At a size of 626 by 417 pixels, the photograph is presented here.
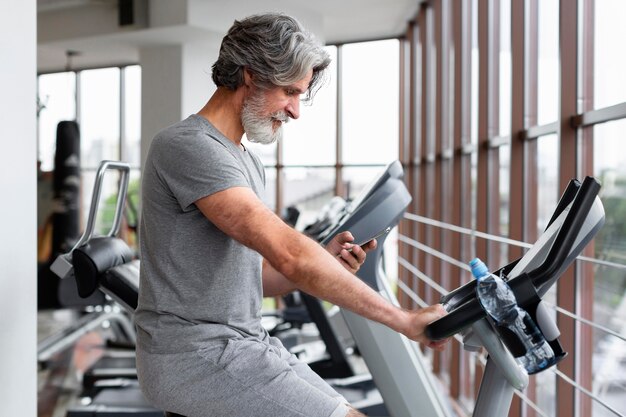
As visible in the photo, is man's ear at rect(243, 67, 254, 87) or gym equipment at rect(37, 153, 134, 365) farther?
gym equipment at rect(37, 153, 134, 365)

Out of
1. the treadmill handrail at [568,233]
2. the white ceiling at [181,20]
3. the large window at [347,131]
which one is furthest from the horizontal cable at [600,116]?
the large window at [347,131]

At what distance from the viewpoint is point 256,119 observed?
1.61m

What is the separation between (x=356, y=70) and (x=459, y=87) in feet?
11.8

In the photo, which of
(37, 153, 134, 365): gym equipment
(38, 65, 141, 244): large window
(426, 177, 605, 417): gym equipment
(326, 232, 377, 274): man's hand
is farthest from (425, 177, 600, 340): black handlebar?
(38, 65, 141, 244): large window

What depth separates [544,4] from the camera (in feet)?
10.9

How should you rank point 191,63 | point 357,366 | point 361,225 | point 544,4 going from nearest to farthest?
point 361,225 < point 544,4 < point 357,366 < point 191,63

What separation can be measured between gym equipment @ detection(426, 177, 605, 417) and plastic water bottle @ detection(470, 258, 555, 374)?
10 millimetres

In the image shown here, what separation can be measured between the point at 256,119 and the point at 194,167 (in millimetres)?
222

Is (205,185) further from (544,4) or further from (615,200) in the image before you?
(544,4)

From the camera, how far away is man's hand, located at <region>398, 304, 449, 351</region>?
124 centimetres

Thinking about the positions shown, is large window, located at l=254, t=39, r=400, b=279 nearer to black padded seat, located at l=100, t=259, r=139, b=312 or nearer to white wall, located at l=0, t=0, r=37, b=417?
black padded seat, located at l=100, t=259, r=139, b=312

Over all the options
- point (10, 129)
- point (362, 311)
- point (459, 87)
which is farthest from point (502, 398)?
point (459, 87)

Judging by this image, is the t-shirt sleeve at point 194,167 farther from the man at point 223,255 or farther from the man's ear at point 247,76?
the man's ear at point 247,76

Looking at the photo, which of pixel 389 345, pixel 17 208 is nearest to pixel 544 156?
pixel 389 345
